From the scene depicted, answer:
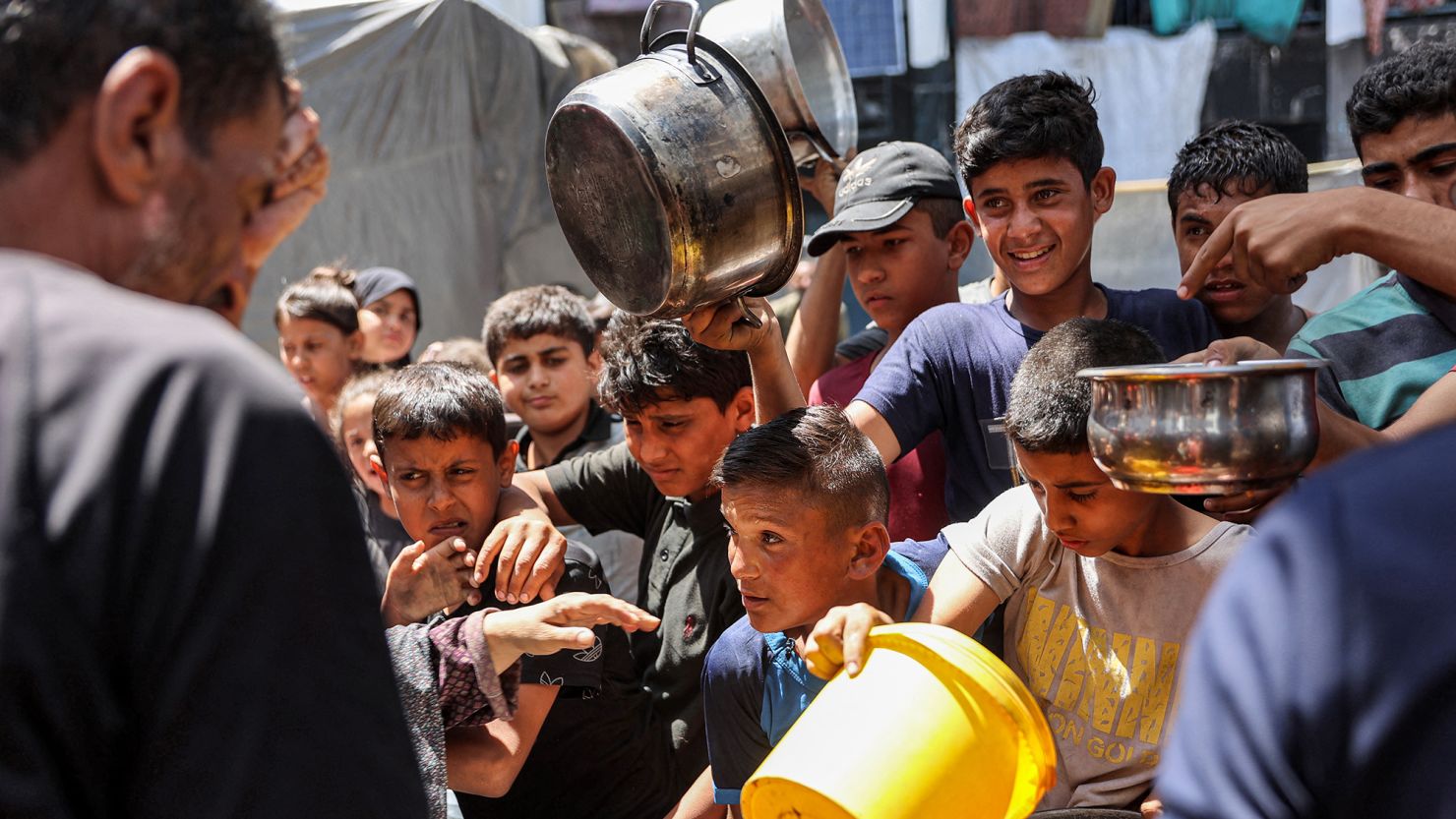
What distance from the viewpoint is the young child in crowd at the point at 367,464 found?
411 cm

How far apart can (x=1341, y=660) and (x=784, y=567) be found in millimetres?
1762

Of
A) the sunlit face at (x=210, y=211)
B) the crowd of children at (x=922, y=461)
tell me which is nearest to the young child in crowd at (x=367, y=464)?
the crowd of children at (x=922, y=461)

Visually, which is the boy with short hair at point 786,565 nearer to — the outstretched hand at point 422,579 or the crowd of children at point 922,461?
the crowd of children at point 922,461

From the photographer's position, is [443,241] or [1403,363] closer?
[1403,363]

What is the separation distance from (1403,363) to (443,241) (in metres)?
6.09

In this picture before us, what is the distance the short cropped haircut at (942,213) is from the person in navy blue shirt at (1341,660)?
2756 mm

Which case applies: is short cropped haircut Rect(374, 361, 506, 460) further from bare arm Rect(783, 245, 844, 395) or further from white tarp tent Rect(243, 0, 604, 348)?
white tarp tent Rect(243, 0, 604, 348)

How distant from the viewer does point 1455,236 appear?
205 centimetres

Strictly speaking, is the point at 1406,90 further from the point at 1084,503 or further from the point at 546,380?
the point at 546,380

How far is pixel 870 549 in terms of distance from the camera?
2.68 meters

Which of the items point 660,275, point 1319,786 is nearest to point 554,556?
point 660,275

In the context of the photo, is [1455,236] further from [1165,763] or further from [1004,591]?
[1165,763]

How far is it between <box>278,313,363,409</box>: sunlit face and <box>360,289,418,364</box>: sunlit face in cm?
23

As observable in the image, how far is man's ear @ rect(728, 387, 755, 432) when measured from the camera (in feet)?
11.0
